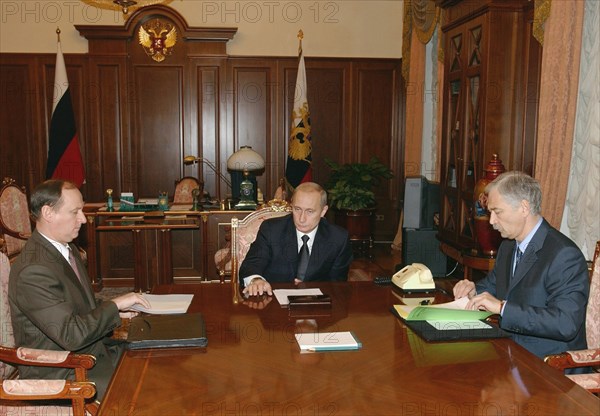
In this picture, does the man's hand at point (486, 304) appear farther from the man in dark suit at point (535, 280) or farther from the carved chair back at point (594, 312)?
the carved chair back at point (594, 312)

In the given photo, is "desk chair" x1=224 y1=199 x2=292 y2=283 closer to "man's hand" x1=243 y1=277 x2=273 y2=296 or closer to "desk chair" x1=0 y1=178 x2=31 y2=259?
"man's hand" x1=243 y1=277 x2=273 y2=296

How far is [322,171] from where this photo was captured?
28.1 ft

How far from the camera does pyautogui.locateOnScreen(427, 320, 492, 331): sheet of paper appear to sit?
7.34 feet

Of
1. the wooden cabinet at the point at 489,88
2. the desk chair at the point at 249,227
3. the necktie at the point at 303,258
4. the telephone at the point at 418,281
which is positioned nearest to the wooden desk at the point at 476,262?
the wooden cabinet at the point at 489,88

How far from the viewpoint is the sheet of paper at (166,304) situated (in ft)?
8.12

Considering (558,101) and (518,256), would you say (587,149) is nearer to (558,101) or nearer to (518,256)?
(558,101)

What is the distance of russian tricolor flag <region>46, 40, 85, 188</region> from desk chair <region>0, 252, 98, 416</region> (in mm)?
4821

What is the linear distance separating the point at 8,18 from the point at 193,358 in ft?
24.5

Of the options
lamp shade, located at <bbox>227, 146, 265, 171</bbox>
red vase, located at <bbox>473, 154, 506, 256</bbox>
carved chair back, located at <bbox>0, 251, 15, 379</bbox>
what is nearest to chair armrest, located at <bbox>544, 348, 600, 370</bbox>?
carved chair back, located at <bbox>0, 251, 15, 379</bbox>

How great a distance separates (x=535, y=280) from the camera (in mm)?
2430

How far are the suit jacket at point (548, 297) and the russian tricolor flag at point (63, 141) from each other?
224 inches

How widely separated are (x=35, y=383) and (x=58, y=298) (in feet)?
1.10

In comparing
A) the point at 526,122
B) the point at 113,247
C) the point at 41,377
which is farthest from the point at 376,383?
the point at 113,247

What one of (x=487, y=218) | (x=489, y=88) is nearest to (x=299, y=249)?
(x=487, y=218)
